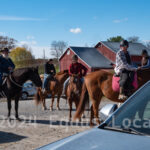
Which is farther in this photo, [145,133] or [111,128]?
[111,128]

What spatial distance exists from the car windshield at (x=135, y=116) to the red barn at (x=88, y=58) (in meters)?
40.0

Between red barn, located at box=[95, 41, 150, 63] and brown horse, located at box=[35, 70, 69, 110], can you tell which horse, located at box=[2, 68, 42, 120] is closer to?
brown horse, located at box=[35, 70, 69, 110]

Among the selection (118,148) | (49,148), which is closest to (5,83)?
(49,148)

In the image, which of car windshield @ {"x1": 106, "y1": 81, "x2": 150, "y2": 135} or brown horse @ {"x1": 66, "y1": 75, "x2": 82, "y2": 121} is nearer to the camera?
car windshield @ {"x1": 106, "y1": 81, "x2": 150, "y2": 135}

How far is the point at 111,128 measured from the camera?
2688 mm

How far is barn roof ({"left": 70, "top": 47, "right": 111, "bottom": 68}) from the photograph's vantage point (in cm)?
4438

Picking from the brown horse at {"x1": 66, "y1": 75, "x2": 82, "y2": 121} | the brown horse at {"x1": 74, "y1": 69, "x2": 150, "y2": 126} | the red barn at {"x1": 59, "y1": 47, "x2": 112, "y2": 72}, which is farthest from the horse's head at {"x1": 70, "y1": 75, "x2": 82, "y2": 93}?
the red barn at {"x1": 59, "y1": 47, "x2": 112, "y2": 72}

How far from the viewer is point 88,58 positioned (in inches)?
1781

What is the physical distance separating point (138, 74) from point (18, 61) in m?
49.3

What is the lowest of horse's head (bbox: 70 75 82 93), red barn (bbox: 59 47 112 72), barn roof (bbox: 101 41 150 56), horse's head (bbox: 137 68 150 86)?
horse's head (bbox: 70 75 82 93)

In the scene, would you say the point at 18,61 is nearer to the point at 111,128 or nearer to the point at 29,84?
the point at 29,84

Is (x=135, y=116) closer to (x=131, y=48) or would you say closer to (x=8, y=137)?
(x=8, y=137)

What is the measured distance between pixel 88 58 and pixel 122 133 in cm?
4299

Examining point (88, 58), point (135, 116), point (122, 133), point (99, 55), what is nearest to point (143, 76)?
point (135, 116)
